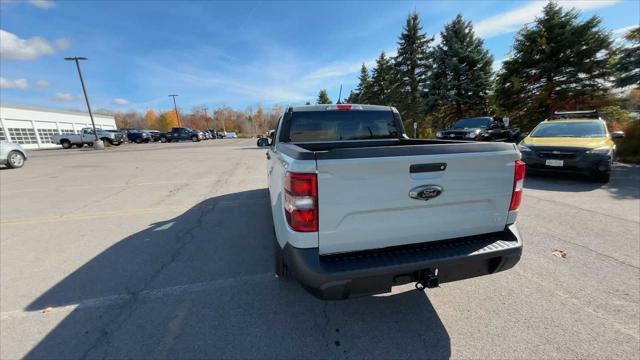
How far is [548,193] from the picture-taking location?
6.05m

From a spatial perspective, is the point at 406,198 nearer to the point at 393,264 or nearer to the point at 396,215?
the point at 396,215

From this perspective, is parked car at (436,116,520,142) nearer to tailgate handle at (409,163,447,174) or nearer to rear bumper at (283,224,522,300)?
rear bumper at (283,224,522,300)

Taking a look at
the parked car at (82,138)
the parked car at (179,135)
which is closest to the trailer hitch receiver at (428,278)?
the parked car at (82,138)

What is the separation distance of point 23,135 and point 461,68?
52.5m

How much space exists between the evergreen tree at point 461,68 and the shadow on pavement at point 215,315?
2524 centimetres

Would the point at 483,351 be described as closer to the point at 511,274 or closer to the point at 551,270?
the point at 511,274

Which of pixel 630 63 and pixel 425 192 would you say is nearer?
pixel 425 192

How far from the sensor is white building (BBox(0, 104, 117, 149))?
31769 millimetres

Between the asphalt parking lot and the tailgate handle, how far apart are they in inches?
55.1

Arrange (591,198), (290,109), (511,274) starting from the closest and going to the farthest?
(511,274)
(290,109)
(591,198)

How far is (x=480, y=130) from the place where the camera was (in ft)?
45.4

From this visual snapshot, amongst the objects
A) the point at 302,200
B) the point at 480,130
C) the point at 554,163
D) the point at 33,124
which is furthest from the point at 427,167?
the point at 33,124

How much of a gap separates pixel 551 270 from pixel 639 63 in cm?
1271

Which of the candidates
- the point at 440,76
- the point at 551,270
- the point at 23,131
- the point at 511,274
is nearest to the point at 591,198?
the point at 551,270
